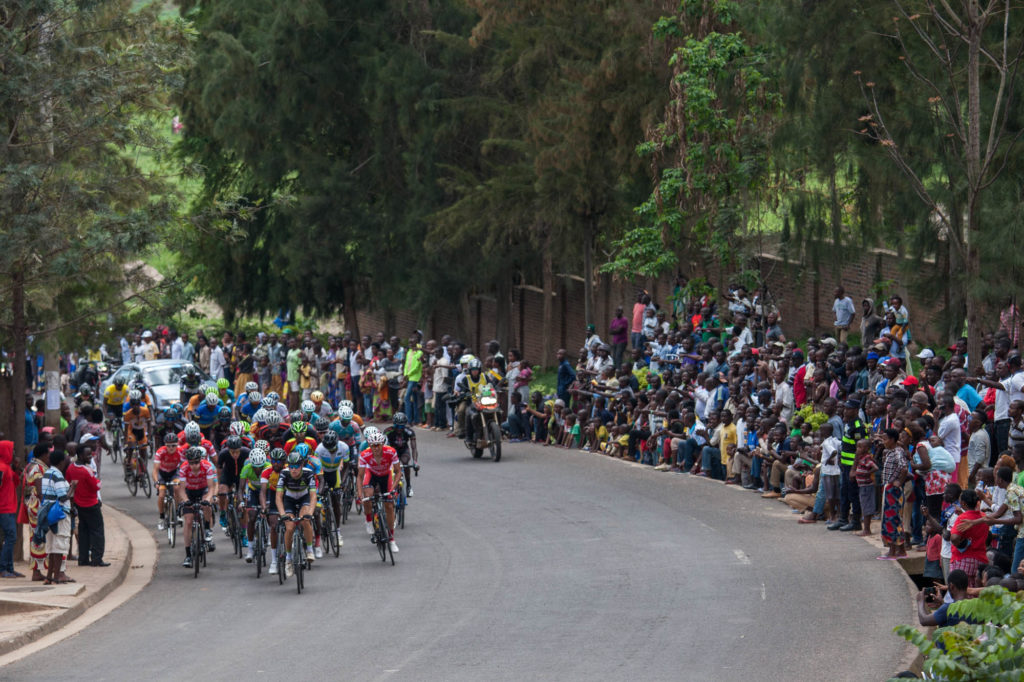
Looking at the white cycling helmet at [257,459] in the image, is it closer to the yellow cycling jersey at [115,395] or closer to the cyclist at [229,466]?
the cyclist at [229,466]

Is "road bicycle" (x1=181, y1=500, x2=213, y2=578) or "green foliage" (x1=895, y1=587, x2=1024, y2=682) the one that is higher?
"green foliage" (x1=895, y1=587, x2=1024, y2=682)

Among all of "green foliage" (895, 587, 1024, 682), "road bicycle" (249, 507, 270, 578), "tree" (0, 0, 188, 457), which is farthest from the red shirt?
"green foliage" (895, 587, 1024, 682)

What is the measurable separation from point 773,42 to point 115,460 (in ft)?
54.1

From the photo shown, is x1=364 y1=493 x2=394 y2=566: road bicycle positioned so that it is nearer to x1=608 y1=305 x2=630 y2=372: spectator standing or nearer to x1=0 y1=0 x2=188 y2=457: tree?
x1=0 y1=0 x2=188 y2=457: tree

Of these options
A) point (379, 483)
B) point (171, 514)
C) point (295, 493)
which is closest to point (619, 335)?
point (171, 514)

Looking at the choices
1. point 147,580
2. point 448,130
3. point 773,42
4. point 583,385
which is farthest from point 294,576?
point 448,130

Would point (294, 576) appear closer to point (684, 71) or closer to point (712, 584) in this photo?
point (712, 584)

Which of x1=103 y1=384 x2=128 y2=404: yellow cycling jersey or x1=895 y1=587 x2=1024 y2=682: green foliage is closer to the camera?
x1=895 y1=587 x2=1024 y2=682: green foliage

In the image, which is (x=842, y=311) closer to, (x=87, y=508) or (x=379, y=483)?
(x=379, y=483)

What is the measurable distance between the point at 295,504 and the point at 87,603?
2823 mm

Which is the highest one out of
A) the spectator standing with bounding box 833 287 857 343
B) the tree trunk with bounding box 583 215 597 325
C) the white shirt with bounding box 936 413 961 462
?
the tree trunk with bounding box 583 215 597 325

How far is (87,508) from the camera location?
19.9m

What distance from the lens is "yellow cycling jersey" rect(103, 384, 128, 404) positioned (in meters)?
29.8

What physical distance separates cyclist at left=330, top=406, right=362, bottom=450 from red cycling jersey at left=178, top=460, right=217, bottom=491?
2.47 m
